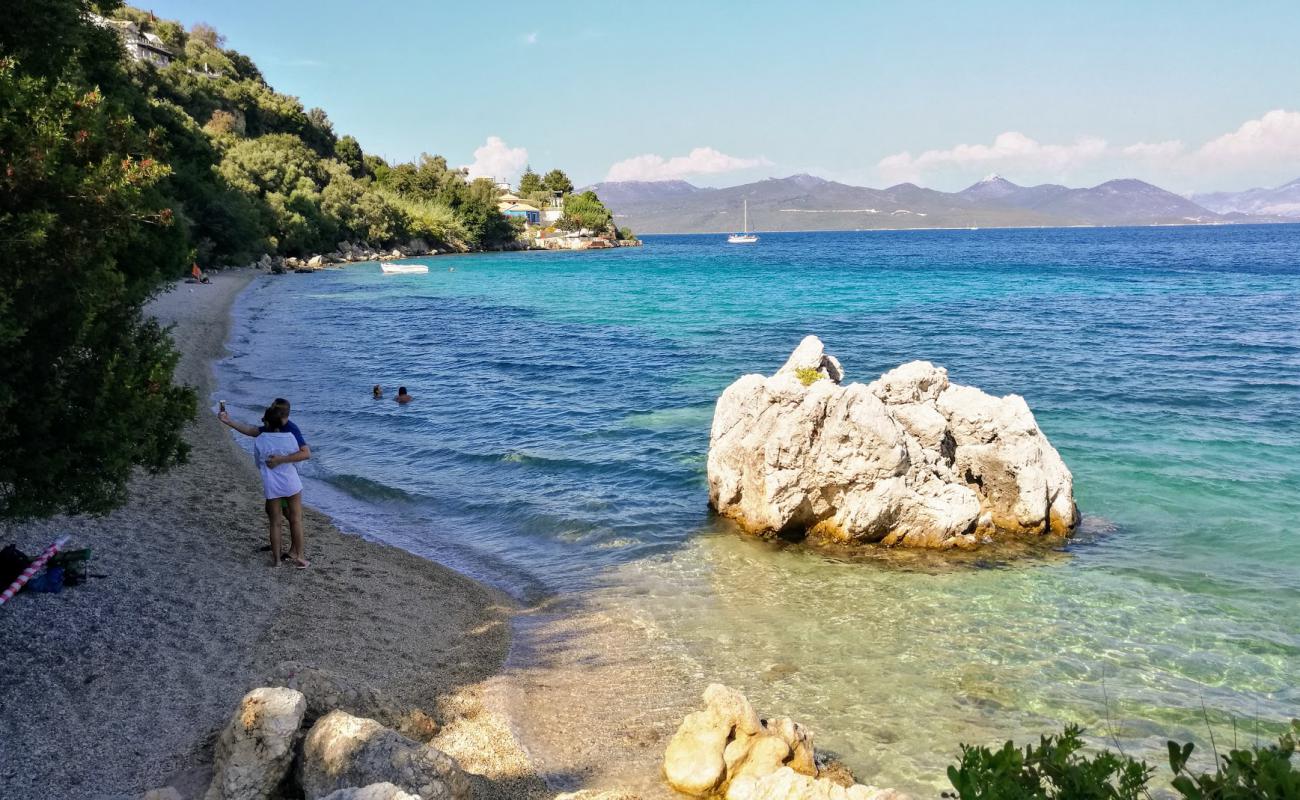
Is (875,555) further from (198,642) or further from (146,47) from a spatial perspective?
(146,47)

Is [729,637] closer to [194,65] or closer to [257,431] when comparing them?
[257,431]

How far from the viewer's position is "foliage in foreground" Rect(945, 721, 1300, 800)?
2.94 m

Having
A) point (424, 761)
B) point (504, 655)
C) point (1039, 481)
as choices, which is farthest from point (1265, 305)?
point (424, 761)

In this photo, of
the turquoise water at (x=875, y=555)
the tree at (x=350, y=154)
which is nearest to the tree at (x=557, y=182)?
the tree at (x=350, y=154)

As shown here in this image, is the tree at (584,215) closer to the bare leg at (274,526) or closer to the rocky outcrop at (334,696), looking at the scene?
the bare leg at (274,526)

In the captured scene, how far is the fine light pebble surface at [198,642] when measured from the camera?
254 inches

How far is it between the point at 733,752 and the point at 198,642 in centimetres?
540

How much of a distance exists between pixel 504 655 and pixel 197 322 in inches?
1287

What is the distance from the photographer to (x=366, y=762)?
17.8 feet

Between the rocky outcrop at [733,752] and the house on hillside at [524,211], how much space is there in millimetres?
151743

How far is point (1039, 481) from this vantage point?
13.1 m

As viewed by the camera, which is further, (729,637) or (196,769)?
(729,637)

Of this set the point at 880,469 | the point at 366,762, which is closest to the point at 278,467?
the point at 366,762

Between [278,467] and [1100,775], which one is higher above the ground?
[1100,775]
